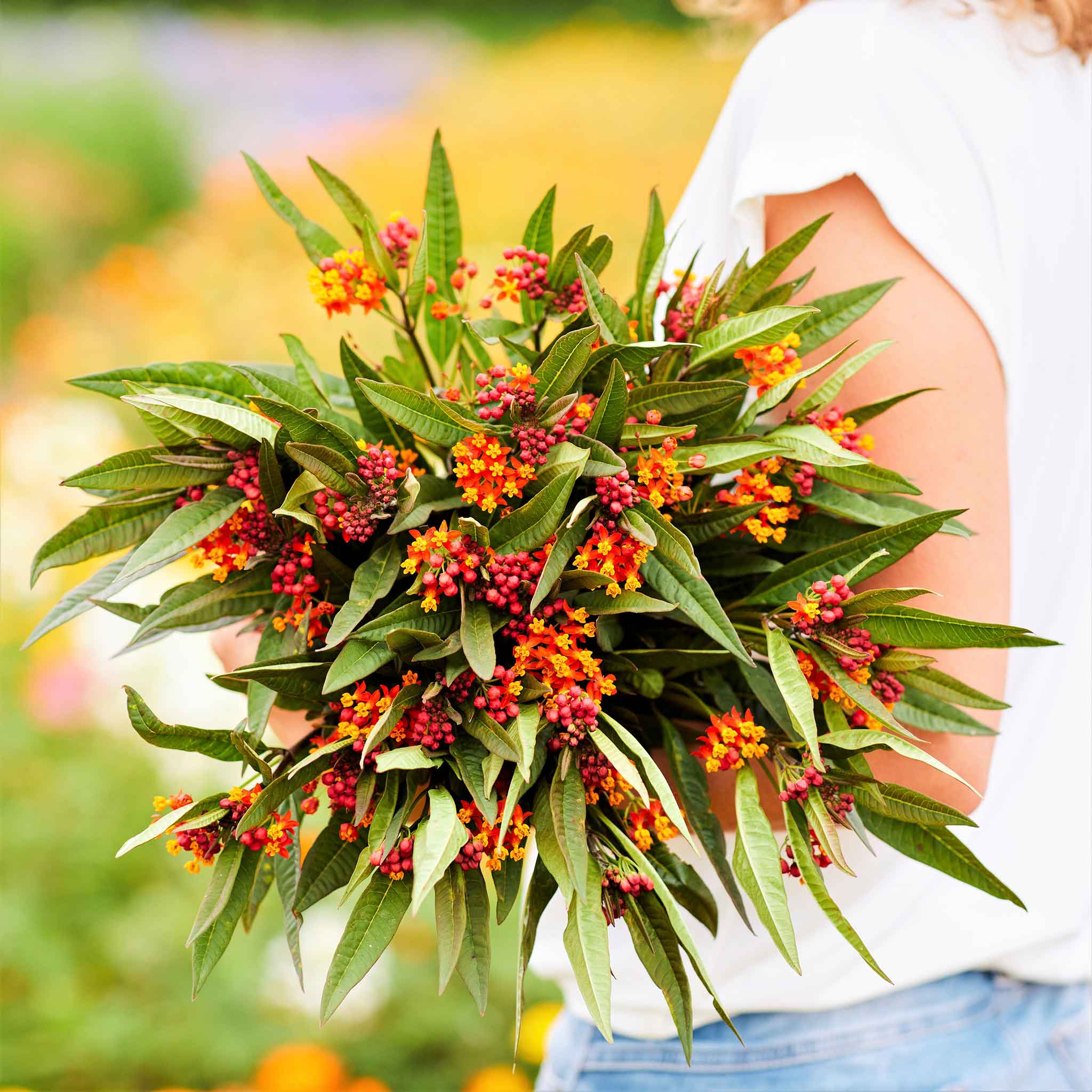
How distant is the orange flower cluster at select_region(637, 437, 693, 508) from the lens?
533 mm

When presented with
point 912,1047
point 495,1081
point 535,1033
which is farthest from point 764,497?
point 535,1033

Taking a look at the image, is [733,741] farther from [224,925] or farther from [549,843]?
[224,925]

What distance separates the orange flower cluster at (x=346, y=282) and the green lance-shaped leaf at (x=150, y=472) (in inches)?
4.9

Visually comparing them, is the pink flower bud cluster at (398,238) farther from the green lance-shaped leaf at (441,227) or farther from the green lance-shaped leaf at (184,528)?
the green lance-shaped leaf at (184,528)

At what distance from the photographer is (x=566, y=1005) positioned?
89 cm

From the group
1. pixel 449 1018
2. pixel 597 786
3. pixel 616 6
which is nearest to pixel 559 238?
pixel 616 6

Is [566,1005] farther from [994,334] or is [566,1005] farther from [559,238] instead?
[559,238]

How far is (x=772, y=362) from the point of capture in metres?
0.59

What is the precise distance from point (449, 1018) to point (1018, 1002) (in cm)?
110

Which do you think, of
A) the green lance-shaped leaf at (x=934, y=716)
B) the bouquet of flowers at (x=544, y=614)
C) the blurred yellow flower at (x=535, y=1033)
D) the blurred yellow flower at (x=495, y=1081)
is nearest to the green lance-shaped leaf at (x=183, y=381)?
the bouquet of flowers at (x=544, y=614)

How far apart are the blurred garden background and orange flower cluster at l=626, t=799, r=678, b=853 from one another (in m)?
0.81

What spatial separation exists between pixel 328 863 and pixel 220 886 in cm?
6

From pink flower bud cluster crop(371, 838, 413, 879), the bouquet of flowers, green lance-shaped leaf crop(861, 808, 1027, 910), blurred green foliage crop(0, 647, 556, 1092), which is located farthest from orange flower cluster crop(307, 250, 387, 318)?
blurred green foliage crop(0, 647, 556, 1092)

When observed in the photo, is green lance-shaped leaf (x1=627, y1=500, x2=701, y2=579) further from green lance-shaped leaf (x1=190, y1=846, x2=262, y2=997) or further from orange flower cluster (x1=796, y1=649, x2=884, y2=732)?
green lance-shaped leaf (x1=190, y1=846, x2=262, y2=997)
